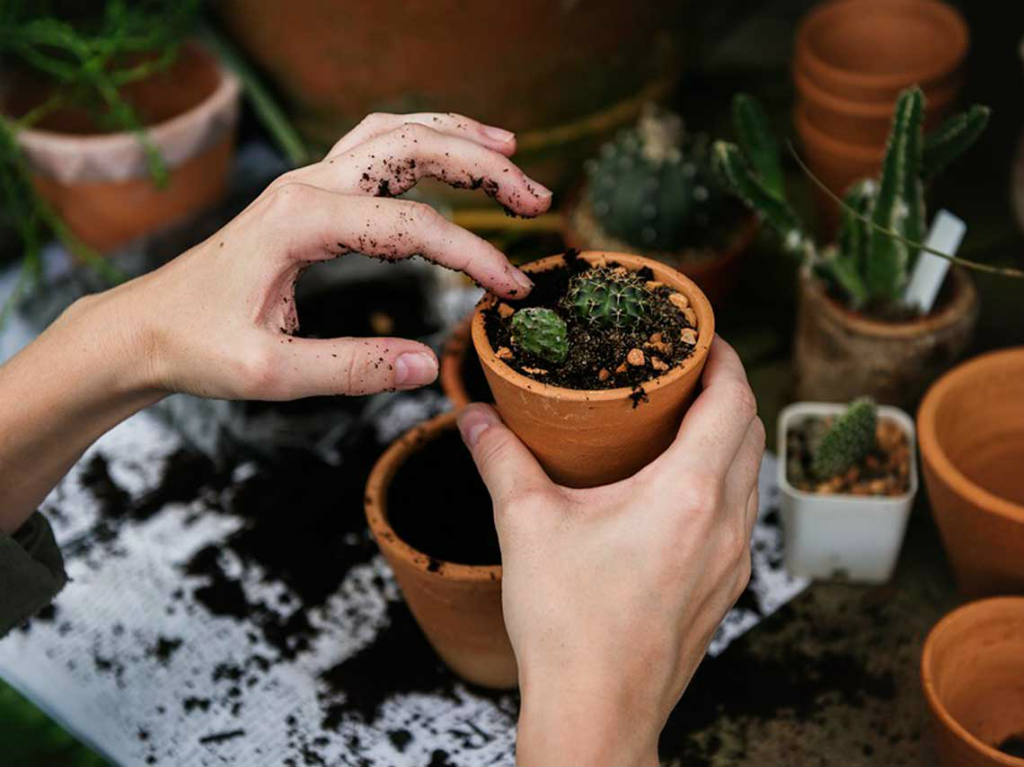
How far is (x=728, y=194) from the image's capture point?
1740 millimetres

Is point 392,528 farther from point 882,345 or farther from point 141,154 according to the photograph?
point 141,154

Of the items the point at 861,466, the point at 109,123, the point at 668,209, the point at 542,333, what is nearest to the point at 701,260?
the point at 668,209

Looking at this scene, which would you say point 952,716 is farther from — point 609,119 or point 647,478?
point 609,119

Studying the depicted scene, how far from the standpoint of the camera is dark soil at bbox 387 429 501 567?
1.11 metres

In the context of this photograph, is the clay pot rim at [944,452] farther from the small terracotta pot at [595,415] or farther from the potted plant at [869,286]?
the small terracotta pot at [595,415]

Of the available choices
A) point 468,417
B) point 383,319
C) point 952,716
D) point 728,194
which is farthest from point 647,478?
point 728,194

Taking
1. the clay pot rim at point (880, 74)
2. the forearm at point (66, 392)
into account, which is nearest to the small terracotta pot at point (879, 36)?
the clay pot rim at point (880, 74)

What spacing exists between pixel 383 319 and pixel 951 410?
835 millimetres

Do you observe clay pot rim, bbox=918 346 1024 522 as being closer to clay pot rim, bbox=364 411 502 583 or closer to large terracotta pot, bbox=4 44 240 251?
clay pot rim, bbox=364 411 502 583

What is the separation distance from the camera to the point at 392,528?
1.11m

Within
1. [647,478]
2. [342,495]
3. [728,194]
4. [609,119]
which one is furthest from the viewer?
[609,119]

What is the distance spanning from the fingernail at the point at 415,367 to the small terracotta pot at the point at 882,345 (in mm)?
734

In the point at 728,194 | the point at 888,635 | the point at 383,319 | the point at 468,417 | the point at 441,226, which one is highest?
the point at 441,226

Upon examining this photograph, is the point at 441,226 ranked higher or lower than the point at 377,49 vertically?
higher
